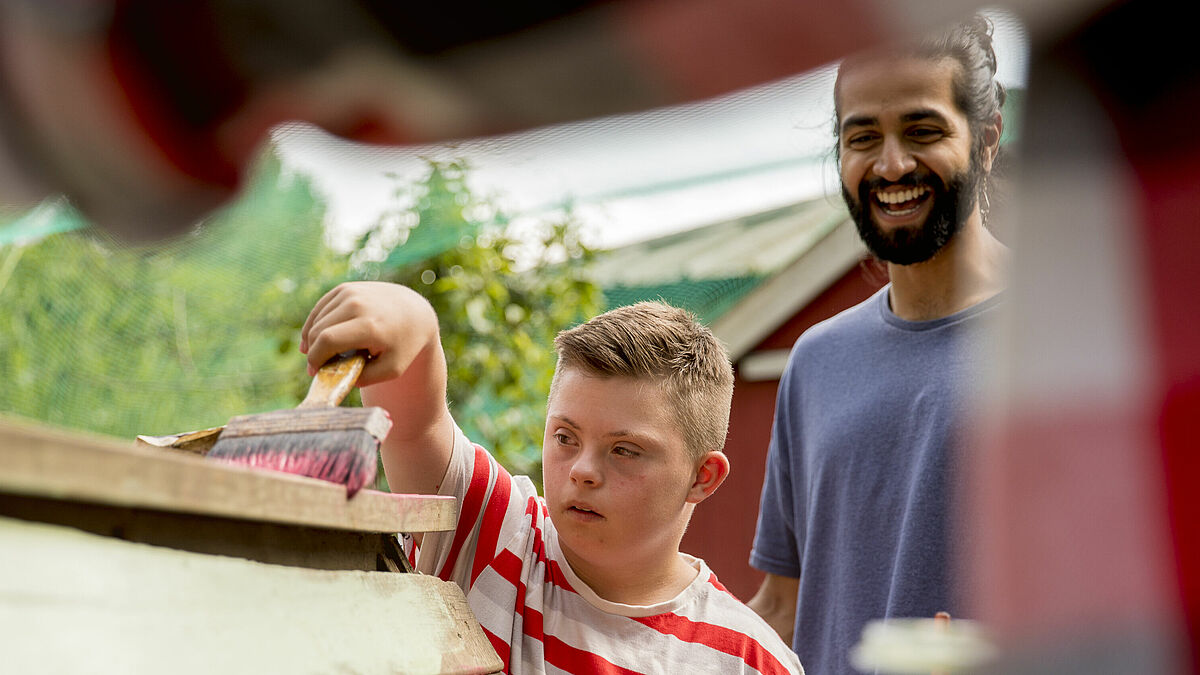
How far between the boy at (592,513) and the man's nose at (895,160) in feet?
1.88

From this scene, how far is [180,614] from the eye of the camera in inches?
27.1

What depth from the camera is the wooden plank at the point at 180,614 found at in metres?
0.59

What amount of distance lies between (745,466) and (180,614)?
Result: 21.2 ft

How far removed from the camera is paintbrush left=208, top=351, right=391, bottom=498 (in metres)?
0.86

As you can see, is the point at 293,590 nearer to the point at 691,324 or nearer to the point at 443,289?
the point at 691,324

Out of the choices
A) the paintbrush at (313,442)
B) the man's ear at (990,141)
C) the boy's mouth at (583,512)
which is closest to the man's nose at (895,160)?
the man's ear at (990,141)

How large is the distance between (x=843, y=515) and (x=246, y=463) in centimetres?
142

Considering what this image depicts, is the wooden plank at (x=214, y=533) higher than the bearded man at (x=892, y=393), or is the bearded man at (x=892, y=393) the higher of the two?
the bearded man at (x=892, y=393)

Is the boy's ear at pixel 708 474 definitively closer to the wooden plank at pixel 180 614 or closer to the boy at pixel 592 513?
the boy at pixel 592 513

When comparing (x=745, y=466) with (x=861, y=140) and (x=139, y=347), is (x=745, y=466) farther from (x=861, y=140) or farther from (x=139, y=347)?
(x=861, y=140)

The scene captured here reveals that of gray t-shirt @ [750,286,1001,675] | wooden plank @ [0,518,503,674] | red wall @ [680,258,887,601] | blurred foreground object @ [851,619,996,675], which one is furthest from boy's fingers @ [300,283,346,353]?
red wall @ [680,258,887,601]

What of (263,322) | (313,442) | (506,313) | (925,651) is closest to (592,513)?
(313,442)

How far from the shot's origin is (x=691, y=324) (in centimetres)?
174

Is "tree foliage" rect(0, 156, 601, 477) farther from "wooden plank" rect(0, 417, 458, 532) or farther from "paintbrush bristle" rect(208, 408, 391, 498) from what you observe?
"wooden plank" rect(0, 417, 458, 532)
